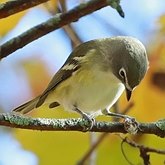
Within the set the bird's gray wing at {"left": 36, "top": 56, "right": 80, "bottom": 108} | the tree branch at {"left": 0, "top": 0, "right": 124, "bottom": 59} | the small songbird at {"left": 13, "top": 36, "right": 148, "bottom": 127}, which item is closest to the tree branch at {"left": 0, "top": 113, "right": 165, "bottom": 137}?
the tree branch at {"left": 0, "top": 0, "right": 124, "bottom": 59}

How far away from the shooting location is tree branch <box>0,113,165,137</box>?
89 centimetres

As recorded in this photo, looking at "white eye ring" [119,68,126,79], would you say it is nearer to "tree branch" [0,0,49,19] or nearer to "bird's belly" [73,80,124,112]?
"bird's belly" [73,80,124,112]

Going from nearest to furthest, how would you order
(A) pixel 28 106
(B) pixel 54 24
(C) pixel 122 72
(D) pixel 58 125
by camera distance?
(D) pixel 58 125 < (B) pixel 54 24 < (C) pixel 122 72 < (A) pixel 28 106

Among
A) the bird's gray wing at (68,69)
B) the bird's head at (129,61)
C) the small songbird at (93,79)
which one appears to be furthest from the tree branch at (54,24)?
the bird's gray wing at (68,69)

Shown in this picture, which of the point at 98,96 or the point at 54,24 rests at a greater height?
the point at 54,24

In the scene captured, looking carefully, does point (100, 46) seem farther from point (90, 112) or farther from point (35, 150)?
point (35, 150)

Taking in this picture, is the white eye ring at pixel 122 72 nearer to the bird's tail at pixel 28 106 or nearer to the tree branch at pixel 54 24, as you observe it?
the bird's tail at pixel 28 106

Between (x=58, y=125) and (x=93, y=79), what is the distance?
835 mm

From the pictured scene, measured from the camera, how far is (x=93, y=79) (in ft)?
5.82

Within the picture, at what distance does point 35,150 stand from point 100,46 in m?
0.76

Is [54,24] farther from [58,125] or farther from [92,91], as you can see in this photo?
[92,91]

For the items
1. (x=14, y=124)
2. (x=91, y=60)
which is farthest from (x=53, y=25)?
(x=91, y=60)

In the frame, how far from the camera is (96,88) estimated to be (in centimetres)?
177

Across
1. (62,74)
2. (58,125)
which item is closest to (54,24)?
(58,125)
